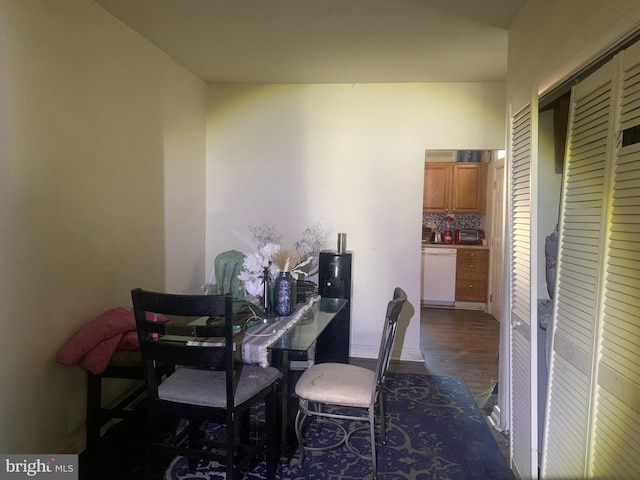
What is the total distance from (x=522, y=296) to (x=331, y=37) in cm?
199

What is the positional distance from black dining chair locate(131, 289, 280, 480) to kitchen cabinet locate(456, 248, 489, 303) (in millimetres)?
4576

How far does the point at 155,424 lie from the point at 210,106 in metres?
3.00

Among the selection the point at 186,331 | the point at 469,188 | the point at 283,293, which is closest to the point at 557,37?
the point at 283,293

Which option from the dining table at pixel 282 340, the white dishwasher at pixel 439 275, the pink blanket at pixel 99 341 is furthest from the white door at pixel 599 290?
the white dishwasher at pixel 439 275

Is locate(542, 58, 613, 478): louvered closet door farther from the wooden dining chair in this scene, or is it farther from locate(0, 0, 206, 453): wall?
locate(0, 0, 206, 453): wall

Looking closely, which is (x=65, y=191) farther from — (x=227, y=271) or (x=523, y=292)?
(x=523, y=292)

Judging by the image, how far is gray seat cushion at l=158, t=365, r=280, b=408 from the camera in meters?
1.90

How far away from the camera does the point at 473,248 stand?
614 centimetres

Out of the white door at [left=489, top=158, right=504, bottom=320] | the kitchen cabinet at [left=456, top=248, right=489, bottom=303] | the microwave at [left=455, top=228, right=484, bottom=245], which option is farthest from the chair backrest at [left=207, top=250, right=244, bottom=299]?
the microwave at [left=455, top=228, right=484, bottom=245]

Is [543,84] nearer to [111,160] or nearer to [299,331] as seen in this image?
[299,331]

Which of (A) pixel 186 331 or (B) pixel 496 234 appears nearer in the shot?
(A) pixel 186 331

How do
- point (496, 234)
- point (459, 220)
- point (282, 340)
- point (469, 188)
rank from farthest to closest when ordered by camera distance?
point (459, 220) < point (469, 188) < point (496, 234) < point (282, 340)

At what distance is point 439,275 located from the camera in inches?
245

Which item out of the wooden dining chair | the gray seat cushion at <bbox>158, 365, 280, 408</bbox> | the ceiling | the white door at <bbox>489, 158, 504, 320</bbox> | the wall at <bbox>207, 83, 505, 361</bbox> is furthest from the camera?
the white door at <bbox>489, 158, 504, 320</bbox>
